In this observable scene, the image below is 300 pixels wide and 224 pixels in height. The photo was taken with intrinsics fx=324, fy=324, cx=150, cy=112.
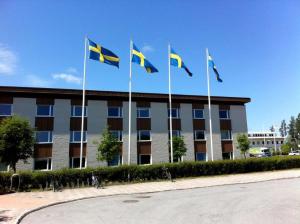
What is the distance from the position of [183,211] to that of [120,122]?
1024 inches

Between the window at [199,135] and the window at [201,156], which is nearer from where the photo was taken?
the window at [201,156]

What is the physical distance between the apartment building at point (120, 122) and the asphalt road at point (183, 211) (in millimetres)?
16998

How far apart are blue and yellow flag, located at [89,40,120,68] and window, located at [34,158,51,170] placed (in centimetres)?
1441

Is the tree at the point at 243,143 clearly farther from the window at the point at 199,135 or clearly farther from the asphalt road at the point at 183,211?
the asphalt road at the point at 183,211

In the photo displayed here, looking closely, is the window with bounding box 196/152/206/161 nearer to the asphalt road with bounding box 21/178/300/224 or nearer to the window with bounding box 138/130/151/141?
the window with bounding box 138/130/151/141

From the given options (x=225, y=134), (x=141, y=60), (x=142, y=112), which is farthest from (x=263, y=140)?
(x=141, y=60)

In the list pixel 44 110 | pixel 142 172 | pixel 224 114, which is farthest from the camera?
pixel 224 114

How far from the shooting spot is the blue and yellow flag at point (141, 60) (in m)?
28.8

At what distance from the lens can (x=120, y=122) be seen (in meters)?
38.5

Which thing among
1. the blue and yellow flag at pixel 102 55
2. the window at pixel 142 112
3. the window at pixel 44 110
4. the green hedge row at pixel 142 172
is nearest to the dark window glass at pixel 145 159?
the window at pixel 142 112

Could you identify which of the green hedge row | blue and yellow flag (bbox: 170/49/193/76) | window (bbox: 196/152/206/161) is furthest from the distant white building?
blue and yellow flag (bbox: 170/49/193/76)

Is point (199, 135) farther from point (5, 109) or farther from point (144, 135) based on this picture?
point (5, 109)

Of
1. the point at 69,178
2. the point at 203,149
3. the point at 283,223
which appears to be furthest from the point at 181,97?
the point at 283,223

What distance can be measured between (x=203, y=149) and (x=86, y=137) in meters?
15.2
